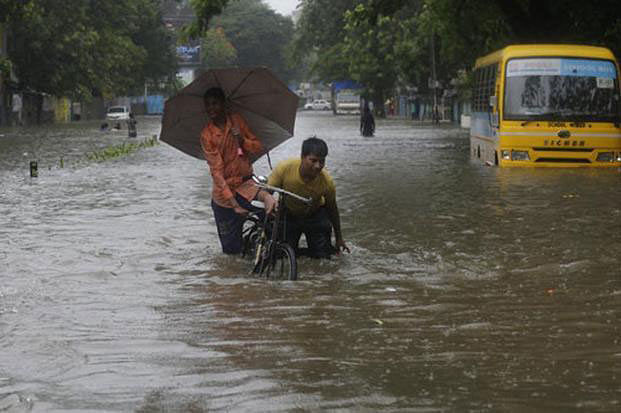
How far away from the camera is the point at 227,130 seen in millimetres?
11984

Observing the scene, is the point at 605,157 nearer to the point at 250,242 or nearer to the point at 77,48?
the point at 250,242

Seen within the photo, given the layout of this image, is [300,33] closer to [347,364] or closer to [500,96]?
[500,96]

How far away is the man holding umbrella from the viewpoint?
11852 millimetres

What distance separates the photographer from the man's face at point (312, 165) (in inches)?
427

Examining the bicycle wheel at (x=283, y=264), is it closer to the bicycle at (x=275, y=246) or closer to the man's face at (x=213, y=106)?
the bicycle at (x=275, y=246)

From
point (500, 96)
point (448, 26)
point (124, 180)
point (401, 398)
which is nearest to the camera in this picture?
point (401, 398)

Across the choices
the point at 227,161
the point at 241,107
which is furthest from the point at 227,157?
the point at 241,107

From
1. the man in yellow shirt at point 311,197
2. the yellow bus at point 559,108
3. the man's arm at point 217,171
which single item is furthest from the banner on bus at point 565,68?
the man in yellow shirt at point 311,197

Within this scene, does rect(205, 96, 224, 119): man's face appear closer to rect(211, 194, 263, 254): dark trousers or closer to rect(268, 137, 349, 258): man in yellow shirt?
rect(211, 194, 263, 254): dark trousers

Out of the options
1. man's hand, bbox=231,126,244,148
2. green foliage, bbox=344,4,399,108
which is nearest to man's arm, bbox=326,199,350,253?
man's hand, bbox=231,126,244,148

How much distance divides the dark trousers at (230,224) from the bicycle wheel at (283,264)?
33.2 inches

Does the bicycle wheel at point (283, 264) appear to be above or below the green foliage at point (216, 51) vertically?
below

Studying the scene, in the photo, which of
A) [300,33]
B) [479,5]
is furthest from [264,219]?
[300,33]

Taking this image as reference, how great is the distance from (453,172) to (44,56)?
54794 mm
